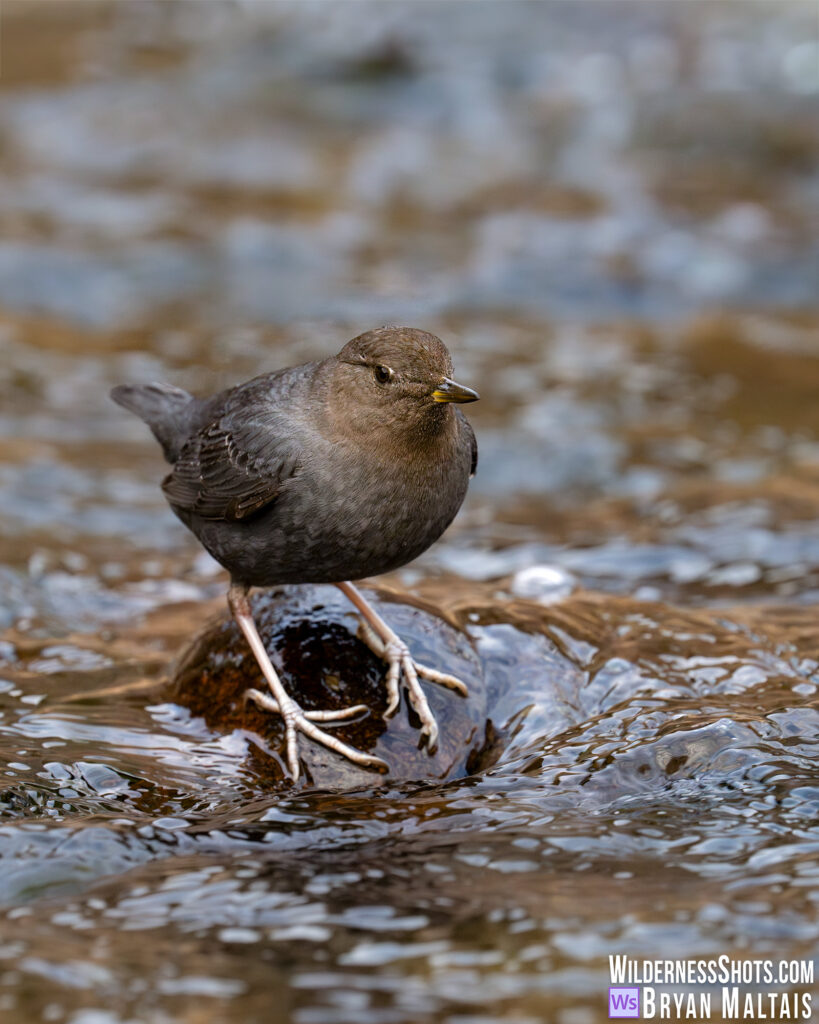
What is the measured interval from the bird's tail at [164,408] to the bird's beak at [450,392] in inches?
56.9

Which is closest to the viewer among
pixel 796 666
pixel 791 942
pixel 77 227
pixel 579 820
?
pixel 791 942

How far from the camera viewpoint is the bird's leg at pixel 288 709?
142 inches

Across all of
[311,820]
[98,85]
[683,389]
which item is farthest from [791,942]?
[98,85]

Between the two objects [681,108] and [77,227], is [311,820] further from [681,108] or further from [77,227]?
[681,108]

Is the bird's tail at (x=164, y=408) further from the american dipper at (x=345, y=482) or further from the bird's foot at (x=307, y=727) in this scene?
the bird's foot at (x=307, y=727)

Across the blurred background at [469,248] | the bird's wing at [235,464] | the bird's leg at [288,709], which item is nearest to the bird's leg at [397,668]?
the bird's leg at [288,709]

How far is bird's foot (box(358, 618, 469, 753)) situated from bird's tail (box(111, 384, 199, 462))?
117 centimetres

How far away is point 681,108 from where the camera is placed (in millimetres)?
12031

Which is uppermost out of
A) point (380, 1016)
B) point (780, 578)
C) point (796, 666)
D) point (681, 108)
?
point (681, 108)

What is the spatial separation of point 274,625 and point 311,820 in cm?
109

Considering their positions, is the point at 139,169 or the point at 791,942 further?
the point at 139,169

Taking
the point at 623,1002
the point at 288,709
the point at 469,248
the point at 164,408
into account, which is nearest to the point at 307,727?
the point at 288,709

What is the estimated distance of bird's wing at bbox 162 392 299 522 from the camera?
3.74 metres

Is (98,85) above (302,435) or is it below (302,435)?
above
